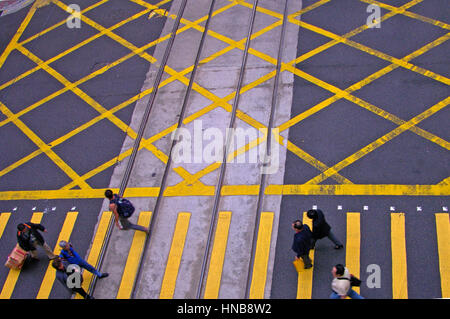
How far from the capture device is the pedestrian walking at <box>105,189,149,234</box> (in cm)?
955

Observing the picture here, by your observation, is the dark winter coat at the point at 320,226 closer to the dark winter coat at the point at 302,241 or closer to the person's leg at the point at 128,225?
the dark winter coat at the point at 302,241

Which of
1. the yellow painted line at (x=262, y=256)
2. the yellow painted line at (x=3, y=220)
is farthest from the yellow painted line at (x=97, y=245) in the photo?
the yellow painted line at (x=262, y=256)

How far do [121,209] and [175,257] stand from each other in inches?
58.6

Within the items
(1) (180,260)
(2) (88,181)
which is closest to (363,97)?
(1) (180,260)

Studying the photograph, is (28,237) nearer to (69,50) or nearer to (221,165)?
(221,165)

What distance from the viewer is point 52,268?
33.5 ft

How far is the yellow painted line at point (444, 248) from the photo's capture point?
8594mm

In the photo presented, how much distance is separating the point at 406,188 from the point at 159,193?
538cm

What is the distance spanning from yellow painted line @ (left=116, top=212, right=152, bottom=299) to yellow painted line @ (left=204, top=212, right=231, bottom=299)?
5.07ft

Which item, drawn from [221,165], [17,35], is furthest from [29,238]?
[17,35]

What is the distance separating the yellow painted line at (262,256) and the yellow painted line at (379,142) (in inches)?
54.0

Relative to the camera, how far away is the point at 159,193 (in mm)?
10922

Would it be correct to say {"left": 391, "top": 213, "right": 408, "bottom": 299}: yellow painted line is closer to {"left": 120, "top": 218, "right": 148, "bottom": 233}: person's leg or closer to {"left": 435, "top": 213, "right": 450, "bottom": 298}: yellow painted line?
{"left": 435, "top": 213, "right": 450, "bottom": 298}: yellow painted line

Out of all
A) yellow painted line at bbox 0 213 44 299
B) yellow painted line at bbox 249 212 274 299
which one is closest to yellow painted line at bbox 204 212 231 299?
yellow painted line at bbox 249 212 274 299
